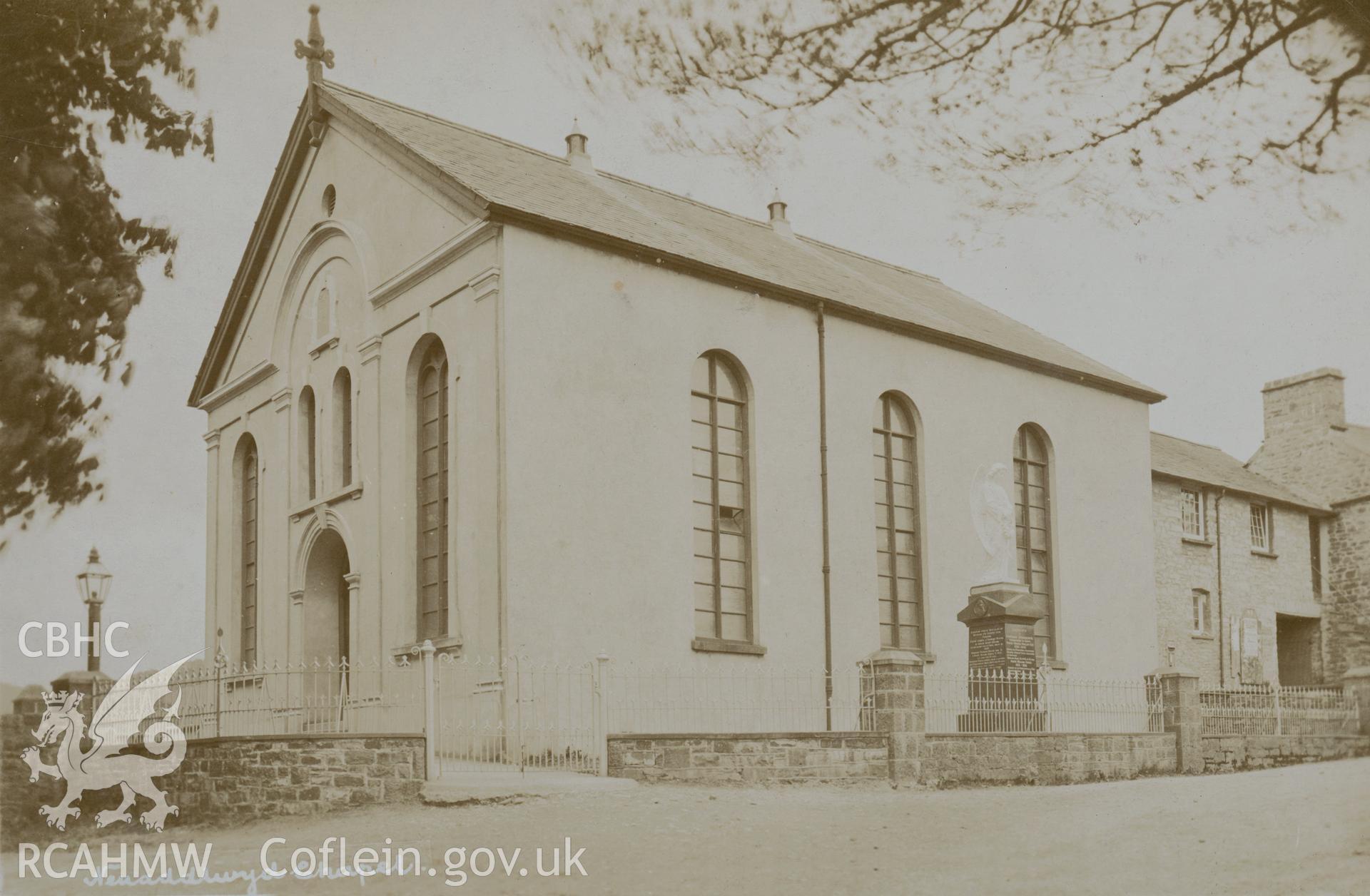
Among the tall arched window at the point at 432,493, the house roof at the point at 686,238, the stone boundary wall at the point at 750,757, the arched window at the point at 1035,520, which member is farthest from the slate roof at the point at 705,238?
the stone boundary wall at the point at 750,757

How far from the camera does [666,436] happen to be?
59.0 feet

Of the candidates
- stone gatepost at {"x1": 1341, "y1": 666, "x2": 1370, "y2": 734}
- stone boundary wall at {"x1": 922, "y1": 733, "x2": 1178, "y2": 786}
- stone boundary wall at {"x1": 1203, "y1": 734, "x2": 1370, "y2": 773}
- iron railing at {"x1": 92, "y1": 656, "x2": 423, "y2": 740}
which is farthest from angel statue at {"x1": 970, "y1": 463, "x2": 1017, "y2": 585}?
iron railing at {"x1": 92, "y1": 656, "x2": 423, "y2": 740}

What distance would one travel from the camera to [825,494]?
774 inches

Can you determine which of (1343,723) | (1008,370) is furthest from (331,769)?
(1008,370)

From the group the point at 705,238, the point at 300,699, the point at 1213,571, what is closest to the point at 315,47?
the point at 705,238

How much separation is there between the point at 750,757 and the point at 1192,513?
14.6 m

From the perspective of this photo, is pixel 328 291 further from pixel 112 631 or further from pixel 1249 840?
pixel 1249 840

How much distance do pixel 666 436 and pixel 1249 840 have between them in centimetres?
887

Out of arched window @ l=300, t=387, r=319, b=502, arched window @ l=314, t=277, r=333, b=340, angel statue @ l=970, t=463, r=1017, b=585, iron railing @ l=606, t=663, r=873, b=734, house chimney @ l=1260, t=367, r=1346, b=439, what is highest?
arched window @ l=314, t=277, r=333, b=340

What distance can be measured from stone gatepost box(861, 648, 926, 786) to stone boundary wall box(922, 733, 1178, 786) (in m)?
0.24

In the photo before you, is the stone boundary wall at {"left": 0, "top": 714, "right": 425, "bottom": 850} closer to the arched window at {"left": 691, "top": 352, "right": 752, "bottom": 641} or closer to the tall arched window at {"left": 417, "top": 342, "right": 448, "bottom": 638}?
the tall arched window at {"left": 417, "top": 342, "right": 448, "bottom": 638}

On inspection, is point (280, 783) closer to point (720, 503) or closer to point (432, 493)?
point (432, 493)

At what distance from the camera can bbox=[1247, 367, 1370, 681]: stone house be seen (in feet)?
45.8

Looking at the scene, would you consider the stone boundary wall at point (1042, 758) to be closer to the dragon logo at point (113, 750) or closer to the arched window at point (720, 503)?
the arched window at point (720, 503)
